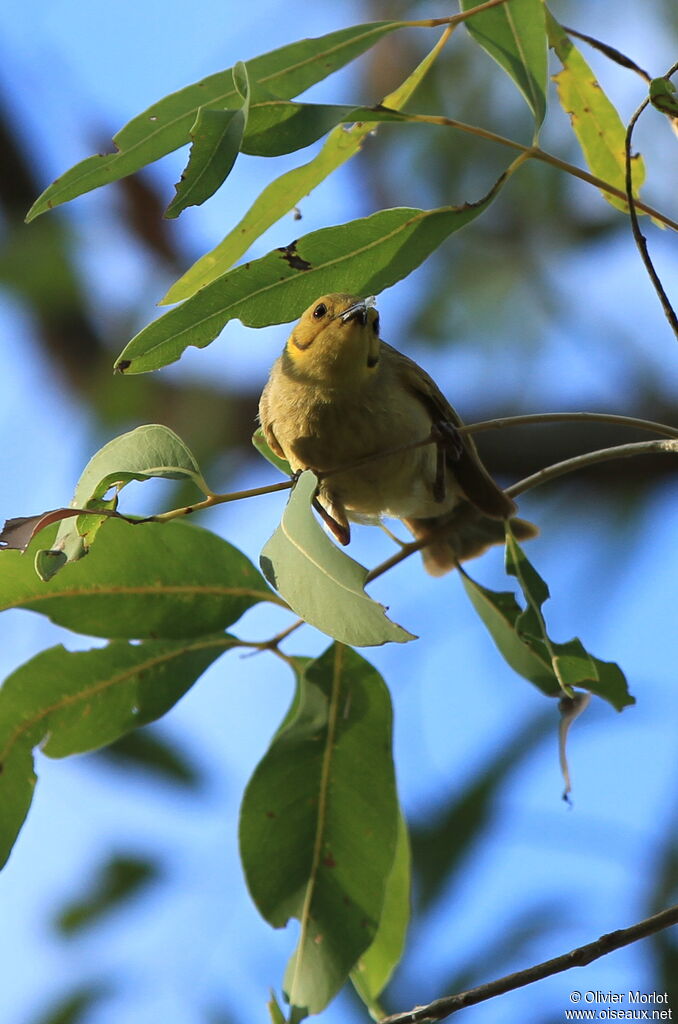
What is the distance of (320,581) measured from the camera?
6.03ft

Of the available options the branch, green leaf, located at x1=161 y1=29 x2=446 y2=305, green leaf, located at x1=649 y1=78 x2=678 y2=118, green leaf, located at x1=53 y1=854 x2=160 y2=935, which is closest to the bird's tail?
green leaf, located at x1=161 y1=29 x2=446 y2=305

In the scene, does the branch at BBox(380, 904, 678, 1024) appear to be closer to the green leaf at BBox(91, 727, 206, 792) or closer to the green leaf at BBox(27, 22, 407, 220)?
the green leaf at BBox(27, 22, 407, 220)

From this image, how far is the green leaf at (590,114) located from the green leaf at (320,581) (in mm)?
1059

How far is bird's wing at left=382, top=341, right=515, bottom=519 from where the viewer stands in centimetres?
294

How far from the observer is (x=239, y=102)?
218 cm

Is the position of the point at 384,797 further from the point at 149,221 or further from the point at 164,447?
the point at 149,221

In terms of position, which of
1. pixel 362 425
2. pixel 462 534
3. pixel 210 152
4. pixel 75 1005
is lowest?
pixel 75 1005

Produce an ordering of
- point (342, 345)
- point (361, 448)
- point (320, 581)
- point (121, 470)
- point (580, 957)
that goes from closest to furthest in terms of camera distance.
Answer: point (580, 957), point (320, 581), point (121, 470), point (361, 448), point (342, 345)

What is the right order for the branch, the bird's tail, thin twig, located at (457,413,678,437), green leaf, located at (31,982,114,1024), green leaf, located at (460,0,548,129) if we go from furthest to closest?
green leaf, located at (31,982,114,1024) → the bird's tail → green leaf, located at (460,0,548,129) → thin twig, located at (457,413,678,437) → the branch

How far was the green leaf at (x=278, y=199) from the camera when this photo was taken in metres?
2.20

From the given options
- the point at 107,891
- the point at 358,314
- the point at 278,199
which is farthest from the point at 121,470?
the point at 107,891

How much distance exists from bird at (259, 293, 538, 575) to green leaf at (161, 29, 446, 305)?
414mm

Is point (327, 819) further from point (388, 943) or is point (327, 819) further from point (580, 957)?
point (580, 957)

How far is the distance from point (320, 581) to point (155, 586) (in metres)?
0.71
